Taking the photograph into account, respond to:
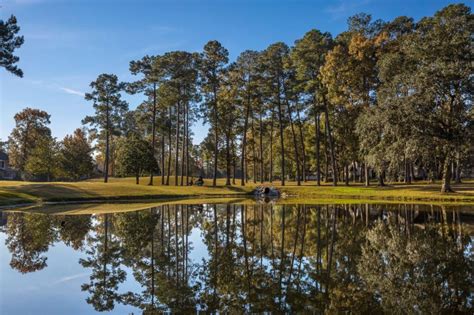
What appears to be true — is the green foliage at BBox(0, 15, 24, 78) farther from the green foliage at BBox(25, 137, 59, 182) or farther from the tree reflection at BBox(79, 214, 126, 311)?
the green foliage at BBox(25, 137, 59, 182)

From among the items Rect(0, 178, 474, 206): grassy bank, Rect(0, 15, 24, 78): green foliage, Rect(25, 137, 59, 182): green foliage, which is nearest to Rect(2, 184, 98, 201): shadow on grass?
Rect(0, 178, 474, 206): grassy bank

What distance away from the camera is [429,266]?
10250 mm

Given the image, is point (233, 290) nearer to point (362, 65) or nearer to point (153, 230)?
point (153, 230)

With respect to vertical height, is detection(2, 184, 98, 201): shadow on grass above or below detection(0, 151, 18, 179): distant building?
below

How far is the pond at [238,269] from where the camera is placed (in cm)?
766

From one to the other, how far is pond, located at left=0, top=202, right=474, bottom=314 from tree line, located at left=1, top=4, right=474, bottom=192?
20246 mm

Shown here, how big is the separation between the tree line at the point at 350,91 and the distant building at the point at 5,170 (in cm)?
4132

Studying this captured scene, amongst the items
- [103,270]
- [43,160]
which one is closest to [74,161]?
[43,160]

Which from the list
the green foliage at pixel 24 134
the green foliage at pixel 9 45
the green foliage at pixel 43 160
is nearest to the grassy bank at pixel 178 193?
the green foliage at pixel 9 45

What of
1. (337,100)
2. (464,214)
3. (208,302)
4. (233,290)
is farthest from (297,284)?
(337,100)

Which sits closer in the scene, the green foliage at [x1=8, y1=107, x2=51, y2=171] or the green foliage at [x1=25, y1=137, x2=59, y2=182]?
the green foliage at [x1=25, y1=137, x2=59, y2=182]

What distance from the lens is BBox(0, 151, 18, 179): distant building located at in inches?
3553

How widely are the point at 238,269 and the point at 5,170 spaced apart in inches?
3891

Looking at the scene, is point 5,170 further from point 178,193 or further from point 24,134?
point 178,193
